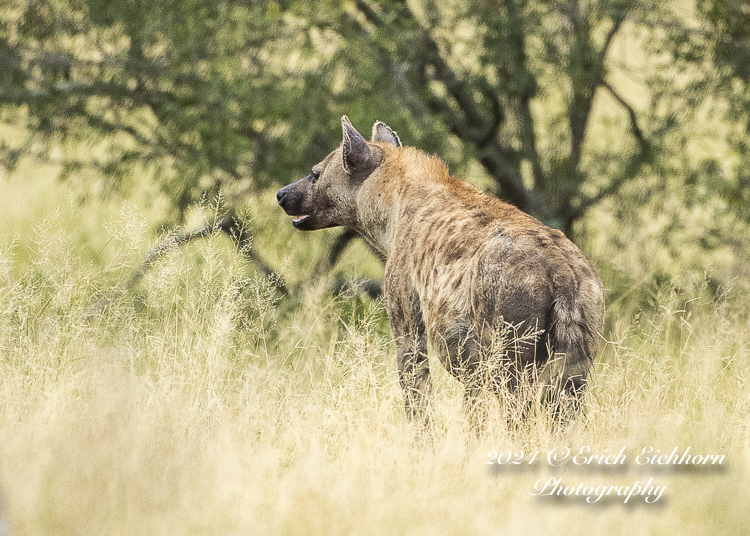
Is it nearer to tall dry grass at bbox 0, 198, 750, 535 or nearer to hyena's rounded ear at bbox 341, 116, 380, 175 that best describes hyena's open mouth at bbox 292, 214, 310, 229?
hyena's rounded ear at bbox 341, 116, 380, 175

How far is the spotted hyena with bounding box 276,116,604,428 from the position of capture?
399cm

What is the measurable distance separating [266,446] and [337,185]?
2204 mm

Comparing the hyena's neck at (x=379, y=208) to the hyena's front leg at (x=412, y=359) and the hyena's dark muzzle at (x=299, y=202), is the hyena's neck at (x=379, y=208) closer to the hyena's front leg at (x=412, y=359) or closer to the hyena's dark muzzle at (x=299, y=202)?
the hyena's dark muzzle at (x=299, y=202)

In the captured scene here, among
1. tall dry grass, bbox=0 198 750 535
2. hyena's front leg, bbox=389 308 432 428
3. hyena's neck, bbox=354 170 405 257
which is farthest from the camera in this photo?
hyena's neck, bbox=354 170 405 257

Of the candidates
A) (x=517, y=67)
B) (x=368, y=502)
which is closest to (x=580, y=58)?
(x=517, y=67)

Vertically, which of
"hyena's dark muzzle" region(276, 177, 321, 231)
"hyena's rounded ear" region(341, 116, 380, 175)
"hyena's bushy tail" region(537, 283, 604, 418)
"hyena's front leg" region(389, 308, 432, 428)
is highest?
"hyena's rounded ear" region(341, 116, 380, 175)

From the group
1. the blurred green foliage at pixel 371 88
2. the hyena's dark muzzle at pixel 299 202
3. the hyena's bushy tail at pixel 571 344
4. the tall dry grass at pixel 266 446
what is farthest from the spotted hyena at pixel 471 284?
the blurred green foliage at pixel 371 88

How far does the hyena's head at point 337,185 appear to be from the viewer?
560 centimetres

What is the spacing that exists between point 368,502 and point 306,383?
2.43m

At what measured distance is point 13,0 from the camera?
26.8 feet

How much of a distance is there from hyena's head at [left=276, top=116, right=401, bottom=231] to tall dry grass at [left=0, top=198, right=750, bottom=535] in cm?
83

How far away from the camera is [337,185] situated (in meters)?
5.81

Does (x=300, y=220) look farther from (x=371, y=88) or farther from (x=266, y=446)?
(x=266, y=446)

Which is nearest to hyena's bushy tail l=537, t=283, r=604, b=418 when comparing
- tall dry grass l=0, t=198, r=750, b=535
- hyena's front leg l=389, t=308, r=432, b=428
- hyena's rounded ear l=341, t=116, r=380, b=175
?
tall dry grass l=0, t=198, r=750, b=535
